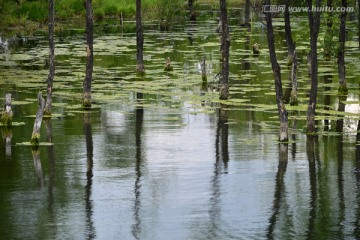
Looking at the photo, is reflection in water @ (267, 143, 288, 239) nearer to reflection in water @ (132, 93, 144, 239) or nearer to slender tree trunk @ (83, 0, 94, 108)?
reflection in water @ (132, 93, 144, 239)

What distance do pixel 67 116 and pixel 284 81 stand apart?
1708 centimetres

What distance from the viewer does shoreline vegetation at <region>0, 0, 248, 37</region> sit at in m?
91.6

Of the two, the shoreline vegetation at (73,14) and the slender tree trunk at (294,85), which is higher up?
the shoreline vegetation at (73,14)

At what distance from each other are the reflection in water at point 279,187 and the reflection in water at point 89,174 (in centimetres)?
501

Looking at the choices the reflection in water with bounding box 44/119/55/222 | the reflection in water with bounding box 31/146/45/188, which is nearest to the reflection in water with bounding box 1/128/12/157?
the reflection in water with bounding box 31/146/45/188

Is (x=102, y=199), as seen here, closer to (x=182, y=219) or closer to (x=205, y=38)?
(x=182, y=219)

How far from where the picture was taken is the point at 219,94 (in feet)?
155

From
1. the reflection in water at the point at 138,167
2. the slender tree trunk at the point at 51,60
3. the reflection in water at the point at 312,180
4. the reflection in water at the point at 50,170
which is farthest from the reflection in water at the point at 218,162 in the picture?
the slender tree trunk at the point at 51,60

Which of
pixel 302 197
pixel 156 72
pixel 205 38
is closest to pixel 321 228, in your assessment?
pixel 302 197

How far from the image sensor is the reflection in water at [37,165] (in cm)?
2952

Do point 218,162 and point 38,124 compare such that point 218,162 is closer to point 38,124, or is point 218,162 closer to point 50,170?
point 50,170

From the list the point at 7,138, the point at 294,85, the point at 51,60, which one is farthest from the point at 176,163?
the point at 294,85

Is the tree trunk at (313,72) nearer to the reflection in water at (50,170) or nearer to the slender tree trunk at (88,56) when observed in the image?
the reflection in water at (50,170)

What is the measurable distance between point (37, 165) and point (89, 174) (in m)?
2.44
